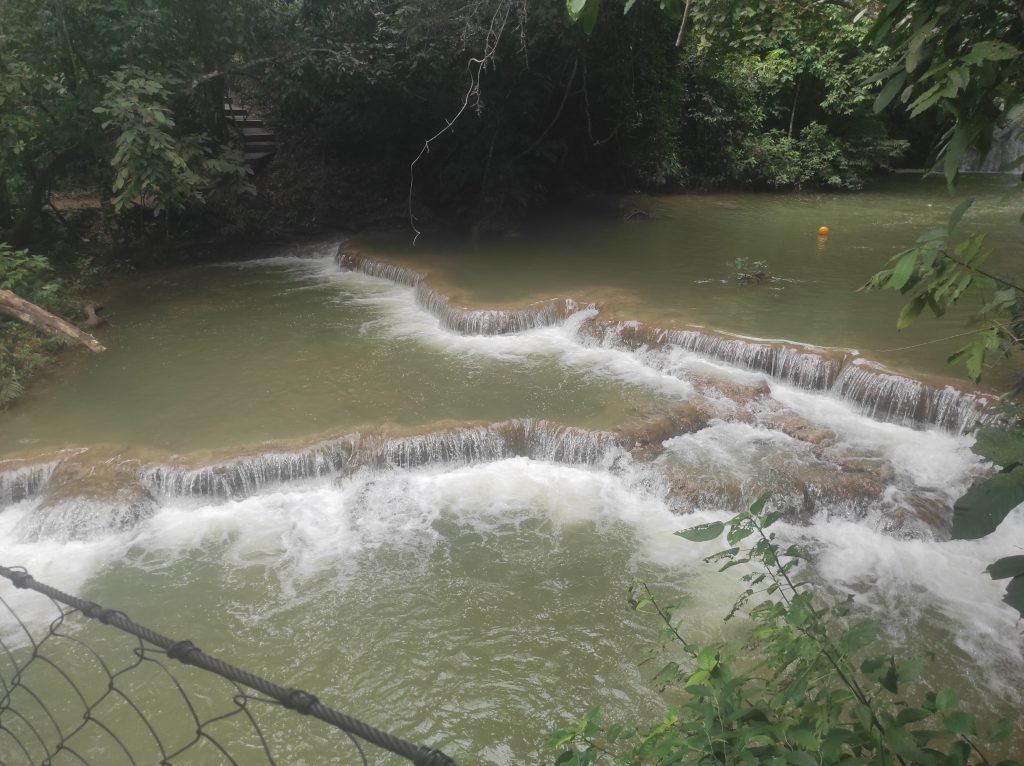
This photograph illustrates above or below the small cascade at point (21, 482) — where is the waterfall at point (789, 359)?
above

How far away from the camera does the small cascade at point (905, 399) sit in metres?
6.66

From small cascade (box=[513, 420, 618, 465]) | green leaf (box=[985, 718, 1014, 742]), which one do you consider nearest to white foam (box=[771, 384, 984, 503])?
small cascade (box=[513, 420, 618, 465])

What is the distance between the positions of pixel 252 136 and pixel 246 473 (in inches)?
486

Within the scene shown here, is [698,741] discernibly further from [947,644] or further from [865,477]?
[865,477]

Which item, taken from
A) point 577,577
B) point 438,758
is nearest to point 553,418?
point 577,577

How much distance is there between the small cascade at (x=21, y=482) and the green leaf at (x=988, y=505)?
7160 mm

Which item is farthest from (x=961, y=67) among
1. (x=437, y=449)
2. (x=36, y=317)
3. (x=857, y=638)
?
(x=36, y=317)

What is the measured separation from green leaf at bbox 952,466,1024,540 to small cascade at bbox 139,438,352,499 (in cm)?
588

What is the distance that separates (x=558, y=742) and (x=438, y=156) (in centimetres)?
1443

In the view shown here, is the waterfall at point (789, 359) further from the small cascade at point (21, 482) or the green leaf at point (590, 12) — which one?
the green leaf at point (590, 12)

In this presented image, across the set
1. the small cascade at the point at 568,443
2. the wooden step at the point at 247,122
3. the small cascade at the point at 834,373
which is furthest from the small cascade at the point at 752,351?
the wooden step at the point at 247,122

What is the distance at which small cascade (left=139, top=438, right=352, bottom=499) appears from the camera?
21.4 feet

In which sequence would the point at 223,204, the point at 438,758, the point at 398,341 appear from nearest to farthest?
the point at 438,758
the point at 398,341
the point at 223,204

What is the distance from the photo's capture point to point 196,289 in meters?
11.8
